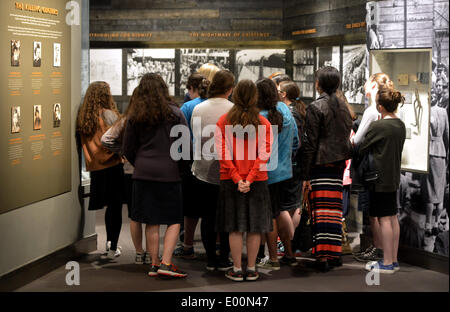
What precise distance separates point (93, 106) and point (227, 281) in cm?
194

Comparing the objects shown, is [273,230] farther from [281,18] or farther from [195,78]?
[281,18]

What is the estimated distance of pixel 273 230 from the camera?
222 inches

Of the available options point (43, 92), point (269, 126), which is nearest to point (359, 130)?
point (269, 126)

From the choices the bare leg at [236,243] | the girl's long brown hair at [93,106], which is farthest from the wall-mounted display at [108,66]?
the bare leg at [236,243]

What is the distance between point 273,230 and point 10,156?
210 cm

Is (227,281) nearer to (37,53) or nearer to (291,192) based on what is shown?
(291,192)

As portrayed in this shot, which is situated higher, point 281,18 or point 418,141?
point 281,18

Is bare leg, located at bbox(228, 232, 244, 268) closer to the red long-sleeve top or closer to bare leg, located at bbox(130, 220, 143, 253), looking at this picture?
the red long-sleeve top

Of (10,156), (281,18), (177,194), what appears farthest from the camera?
(281,18)

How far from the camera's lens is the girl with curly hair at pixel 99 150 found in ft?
20.0

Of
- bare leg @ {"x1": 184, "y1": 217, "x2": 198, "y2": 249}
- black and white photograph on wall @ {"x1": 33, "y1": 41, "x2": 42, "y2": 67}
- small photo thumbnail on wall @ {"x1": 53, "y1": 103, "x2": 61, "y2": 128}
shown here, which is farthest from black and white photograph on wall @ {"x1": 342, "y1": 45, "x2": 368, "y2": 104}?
black and white photograph on wall @ {"x1": 33, "y1": 41, "x2": 42, "y2": 67}

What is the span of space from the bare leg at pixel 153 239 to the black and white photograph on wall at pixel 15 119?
124 cm

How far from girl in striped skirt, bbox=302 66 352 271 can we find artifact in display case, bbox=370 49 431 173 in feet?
2.76

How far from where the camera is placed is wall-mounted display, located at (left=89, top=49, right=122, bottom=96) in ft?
30.5
